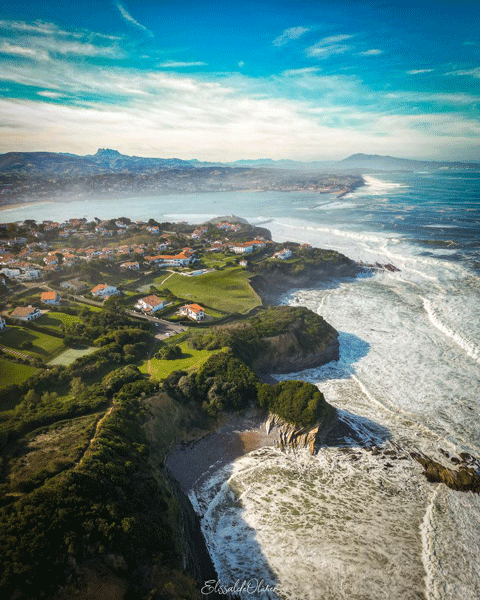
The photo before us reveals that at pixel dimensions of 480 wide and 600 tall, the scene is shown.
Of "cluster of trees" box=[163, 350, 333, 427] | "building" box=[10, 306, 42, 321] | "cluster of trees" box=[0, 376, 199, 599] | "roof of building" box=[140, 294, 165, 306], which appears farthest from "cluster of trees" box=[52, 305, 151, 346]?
"cluster of trees" box=[0, 376, 199, 599]

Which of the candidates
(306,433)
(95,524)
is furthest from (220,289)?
(95,524)

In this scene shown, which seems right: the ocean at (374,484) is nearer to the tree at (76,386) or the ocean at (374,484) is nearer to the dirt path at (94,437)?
the dirt path at (94,437)

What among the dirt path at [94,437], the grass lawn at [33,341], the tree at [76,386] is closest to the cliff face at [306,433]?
the dirt path at [94,437]

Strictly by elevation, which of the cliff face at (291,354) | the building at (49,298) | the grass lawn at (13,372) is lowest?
the cliff face at (291,354)

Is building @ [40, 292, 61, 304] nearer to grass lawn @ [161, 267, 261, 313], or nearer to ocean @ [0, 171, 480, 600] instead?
grass lawn @ [161, 267, 261, 313]

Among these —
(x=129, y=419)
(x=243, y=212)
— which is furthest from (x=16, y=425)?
(x=243, y=212)

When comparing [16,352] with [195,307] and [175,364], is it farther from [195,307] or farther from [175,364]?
[195,307]
